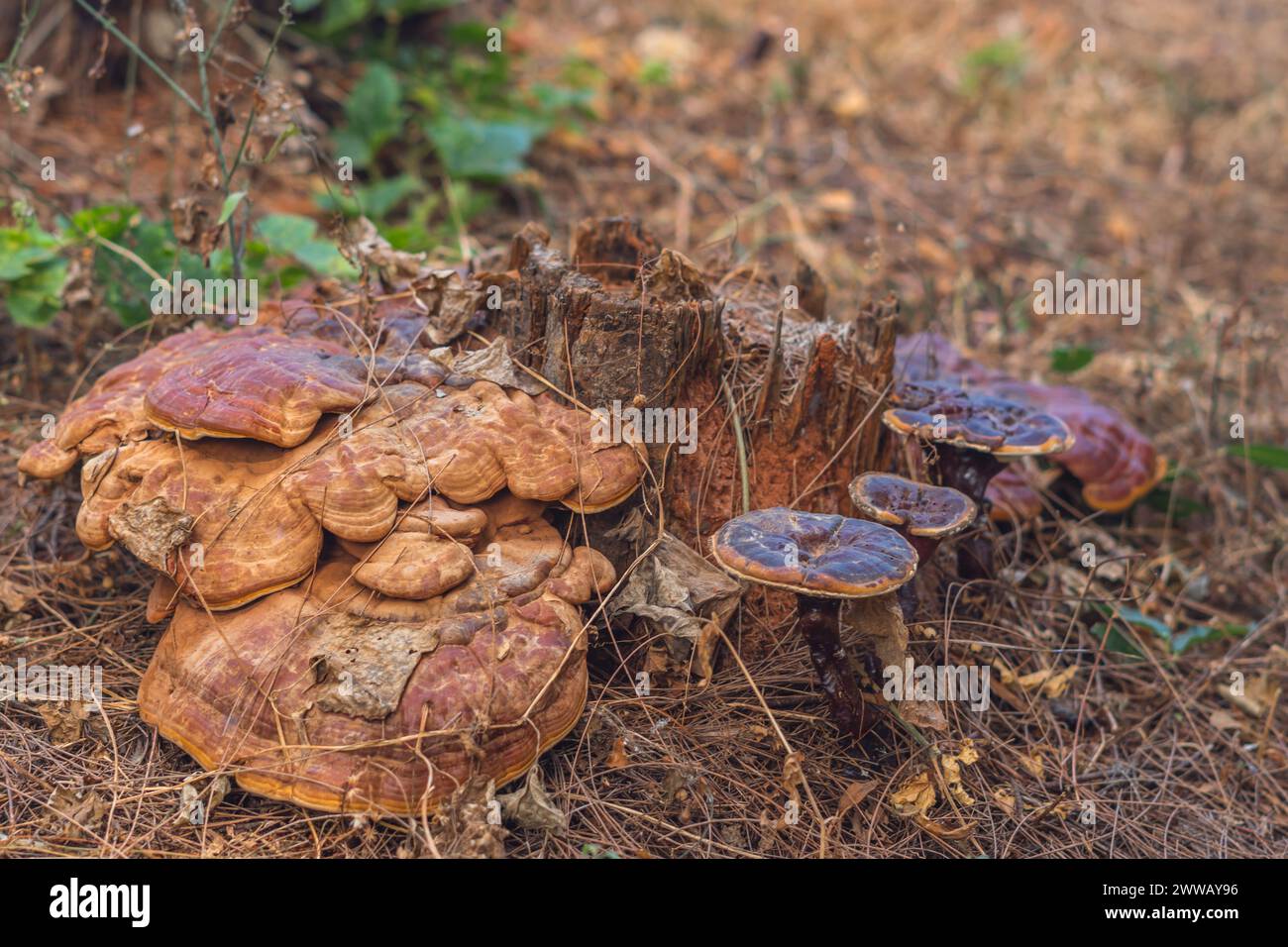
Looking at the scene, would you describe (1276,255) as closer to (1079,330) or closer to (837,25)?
(1079,330)

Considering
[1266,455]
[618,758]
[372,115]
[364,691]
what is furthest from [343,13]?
[1266,455]

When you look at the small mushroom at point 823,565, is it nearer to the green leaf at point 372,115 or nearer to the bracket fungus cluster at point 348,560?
the bracket fungus cluster at point 348,560

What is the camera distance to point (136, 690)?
3.76 m

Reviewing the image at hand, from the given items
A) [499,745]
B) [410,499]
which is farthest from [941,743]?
[410,499]

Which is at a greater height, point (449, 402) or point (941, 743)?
point (449, 402)

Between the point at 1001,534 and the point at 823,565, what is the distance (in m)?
2.37

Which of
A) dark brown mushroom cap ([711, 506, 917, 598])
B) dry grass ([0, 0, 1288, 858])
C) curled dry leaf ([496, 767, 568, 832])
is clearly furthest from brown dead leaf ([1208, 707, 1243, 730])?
curled dry leaf ([496, 767, 568, 832])

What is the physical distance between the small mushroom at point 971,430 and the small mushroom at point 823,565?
729mm

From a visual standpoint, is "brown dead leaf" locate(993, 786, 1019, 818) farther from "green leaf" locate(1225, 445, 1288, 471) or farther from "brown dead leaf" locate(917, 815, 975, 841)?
"green leaf" locate(1225, 445, 1288, 471)

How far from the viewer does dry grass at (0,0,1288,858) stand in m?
3.44

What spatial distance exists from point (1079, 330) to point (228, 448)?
6568 millimetres

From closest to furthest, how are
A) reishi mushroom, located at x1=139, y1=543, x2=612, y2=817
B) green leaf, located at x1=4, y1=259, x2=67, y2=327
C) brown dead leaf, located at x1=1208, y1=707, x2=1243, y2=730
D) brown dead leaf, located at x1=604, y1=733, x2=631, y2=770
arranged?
reishi mushroom, located at x1=139, y1=543, x2=612, y2=817 < brown dead leaf, located at x1=604, y1=733, x2=631, y2=770 < brown dead leaf, located at x1=1208, y1=707, x2=1243, y2=730 < green leaf, located at x1=4, y1=259, x2=67, y2=327

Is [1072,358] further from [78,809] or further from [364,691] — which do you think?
[78,809]

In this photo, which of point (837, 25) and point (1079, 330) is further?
point (837, 25)
